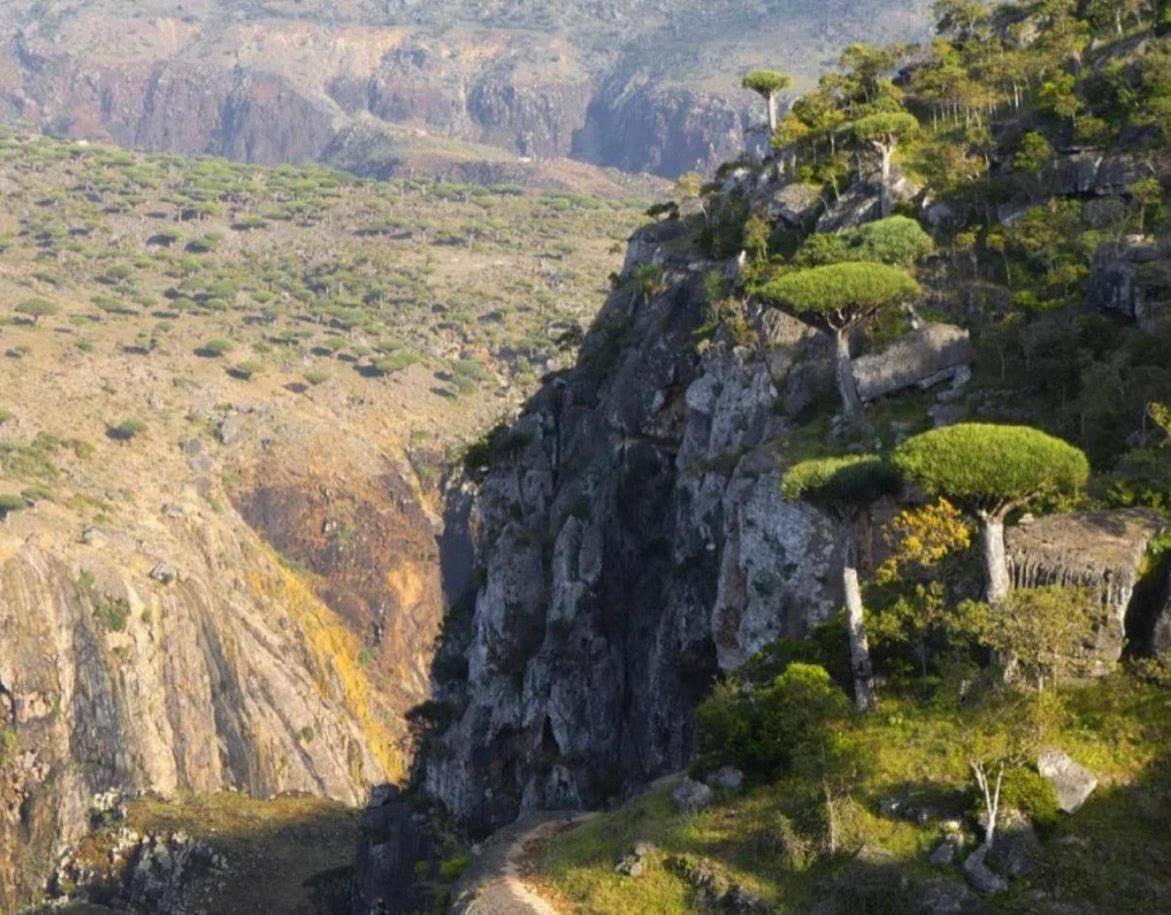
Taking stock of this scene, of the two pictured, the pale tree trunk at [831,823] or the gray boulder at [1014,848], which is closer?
the gray boulder at [1014,848]

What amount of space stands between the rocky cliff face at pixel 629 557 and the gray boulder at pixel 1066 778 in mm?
14248

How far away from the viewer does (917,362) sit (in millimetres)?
54531

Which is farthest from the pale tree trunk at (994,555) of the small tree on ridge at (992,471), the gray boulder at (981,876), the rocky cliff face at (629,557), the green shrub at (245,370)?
the green shrub at (245,370)

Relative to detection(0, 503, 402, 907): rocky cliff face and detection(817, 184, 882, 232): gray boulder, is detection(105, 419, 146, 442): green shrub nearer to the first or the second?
detection(0, 503, 402, 907): rocky cliff face

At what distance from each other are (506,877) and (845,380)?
22.6 meters

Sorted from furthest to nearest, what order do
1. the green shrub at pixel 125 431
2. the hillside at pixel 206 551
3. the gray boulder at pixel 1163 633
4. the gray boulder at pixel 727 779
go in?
the green shrub at pixel 125 431, the hillside at pixel 206 551, the gray boulder at pixel 727 779, the gray boulder at pixel 1163 633

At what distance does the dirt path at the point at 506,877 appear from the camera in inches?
1526

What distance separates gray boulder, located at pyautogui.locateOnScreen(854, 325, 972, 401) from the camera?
54188 mm

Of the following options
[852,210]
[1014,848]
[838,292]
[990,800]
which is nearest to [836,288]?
[838,292]

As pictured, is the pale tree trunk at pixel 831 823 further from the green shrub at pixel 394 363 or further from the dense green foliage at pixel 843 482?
the green shrub at pixel 394 363

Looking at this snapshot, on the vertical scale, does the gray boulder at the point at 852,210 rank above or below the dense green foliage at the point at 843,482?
above

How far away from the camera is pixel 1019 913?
3225 cm

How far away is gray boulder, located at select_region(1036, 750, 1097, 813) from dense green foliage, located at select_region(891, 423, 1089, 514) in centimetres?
661

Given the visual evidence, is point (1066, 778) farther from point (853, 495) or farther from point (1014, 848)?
point (853, 495)
